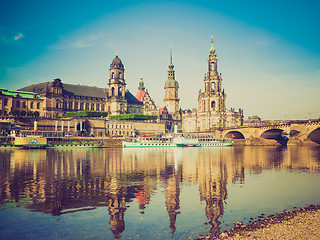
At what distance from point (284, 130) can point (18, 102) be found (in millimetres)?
76679

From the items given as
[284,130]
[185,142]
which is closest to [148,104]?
[185,142]

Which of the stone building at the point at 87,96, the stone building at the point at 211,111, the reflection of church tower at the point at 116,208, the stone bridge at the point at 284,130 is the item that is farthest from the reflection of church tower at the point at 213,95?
the reflection of church tower at the point at 116,208

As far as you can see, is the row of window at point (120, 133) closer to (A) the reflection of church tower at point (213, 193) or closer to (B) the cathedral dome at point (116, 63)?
(B) the cathedral dome at point (116, 63)

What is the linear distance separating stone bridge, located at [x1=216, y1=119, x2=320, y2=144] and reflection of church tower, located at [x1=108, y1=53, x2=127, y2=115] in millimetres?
37146

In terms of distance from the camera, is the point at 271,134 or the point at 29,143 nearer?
the point at 29,143

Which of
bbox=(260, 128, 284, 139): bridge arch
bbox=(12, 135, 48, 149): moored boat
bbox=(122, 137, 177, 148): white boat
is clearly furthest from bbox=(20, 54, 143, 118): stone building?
bbox=(260, 128, 284, 139): bridge arch

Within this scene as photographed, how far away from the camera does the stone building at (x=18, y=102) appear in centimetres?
8681

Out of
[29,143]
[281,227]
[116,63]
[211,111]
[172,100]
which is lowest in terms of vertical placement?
[281,227]

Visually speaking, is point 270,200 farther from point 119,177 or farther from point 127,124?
point 127,124

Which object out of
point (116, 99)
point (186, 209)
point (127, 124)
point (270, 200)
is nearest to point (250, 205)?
point (270, 200)

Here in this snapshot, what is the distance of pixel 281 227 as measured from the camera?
14312mm

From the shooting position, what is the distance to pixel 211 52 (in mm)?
126625

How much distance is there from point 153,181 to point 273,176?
12576 mm

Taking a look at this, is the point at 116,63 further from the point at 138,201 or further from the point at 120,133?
the point at 138,201
